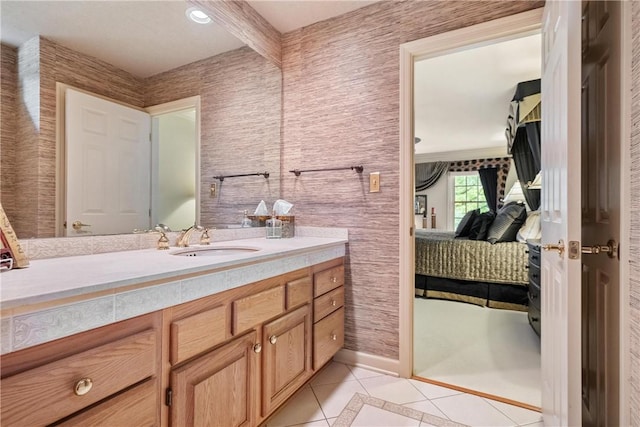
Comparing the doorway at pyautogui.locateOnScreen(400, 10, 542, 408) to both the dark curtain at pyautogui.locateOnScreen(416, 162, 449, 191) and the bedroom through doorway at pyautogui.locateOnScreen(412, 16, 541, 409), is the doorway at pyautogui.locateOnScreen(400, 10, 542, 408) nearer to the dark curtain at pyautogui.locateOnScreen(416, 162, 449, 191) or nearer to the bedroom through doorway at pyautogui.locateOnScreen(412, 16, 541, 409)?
the bedroom through doorway at pyautogui.locateOnScreen(412, 16, 541, 409)

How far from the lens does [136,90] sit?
141 cm

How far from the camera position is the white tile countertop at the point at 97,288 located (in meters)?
0.63

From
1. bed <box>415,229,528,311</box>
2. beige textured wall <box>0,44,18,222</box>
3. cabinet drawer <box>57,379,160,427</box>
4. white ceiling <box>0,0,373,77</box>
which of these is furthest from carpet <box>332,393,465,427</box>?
bed <box>415,229,528,311</box>

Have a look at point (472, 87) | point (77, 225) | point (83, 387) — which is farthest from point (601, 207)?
point (472, 87)

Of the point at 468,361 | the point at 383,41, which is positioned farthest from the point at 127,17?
the point at 468,361

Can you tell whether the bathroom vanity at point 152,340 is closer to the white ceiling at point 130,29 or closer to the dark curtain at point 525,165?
the white ceiling at point 130,29

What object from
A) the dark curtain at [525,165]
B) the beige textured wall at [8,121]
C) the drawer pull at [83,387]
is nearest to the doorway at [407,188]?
the drawer pull at [83,387]

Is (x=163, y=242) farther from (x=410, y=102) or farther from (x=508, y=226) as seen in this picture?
(x=508, y=226)

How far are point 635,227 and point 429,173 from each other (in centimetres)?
659

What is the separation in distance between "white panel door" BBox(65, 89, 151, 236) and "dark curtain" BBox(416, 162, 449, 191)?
6.69 m

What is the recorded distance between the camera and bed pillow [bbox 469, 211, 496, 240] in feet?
11.7

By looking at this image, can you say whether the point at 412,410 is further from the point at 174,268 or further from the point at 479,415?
the point at 174,268

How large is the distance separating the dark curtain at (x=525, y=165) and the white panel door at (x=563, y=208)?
3.17 m

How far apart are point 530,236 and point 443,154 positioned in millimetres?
4650
